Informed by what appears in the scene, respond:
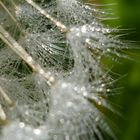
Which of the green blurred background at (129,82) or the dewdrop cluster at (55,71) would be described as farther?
the green blurred background at (129,82)

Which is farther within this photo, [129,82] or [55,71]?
[129,82]

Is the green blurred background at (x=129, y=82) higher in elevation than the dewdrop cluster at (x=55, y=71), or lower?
lower

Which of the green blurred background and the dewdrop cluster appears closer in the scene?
the dewdrop cluster

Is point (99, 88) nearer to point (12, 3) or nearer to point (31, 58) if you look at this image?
point (31, 58)

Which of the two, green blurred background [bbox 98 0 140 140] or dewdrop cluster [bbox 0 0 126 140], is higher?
dewdrop cluster [bbox 0 0 126 140]

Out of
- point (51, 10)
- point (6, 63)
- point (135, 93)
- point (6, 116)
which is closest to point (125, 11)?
point (135, 93)
